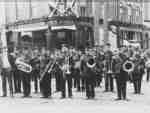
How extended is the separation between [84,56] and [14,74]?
347 centimetres

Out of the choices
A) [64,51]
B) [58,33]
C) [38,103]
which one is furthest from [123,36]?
[38,103]

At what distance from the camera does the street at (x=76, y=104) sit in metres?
12.1

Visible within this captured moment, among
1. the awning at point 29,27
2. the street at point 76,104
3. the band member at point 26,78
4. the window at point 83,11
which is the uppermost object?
the window at point 83,11

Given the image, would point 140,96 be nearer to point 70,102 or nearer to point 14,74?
point 70,102

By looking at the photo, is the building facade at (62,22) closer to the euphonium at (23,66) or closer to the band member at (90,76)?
the euphonium at (23,66)

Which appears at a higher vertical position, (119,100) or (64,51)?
(64,51)

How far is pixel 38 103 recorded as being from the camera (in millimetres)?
13734

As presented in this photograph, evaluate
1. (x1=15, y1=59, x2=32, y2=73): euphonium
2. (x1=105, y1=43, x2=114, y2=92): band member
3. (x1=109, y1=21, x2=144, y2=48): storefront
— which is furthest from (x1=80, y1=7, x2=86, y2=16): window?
(x1=15, y1=59, x2=32, y2=73): euphonium

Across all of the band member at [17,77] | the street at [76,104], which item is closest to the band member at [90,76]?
the street at [76,104]

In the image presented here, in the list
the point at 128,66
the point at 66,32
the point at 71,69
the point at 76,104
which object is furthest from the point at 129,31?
the point at 76,104

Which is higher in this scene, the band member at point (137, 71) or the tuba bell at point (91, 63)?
the tuba bell at point (91, 63)

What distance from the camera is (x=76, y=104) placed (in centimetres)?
1329

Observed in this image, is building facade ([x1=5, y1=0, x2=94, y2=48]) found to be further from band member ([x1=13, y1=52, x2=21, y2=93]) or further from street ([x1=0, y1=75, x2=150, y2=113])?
street ([x1=0, y1=75, x2=150, y2=113])

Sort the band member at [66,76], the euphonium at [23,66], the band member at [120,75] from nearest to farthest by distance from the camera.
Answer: the band member at [120,75] < the band member at [66,76] < the euphonium at [23,66]
